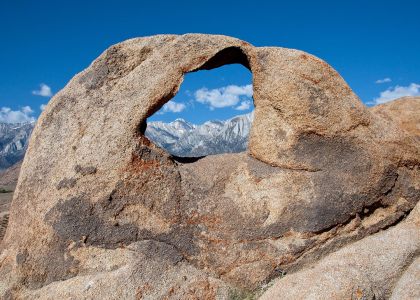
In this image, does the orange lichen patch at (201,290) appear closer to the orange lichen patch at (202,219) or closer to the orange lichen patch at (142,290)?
the orange lichen patch at (142,290)

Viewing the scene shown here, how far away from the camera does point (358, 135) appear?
11.0m

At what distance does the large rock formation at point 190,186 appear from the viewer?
9.55 metres

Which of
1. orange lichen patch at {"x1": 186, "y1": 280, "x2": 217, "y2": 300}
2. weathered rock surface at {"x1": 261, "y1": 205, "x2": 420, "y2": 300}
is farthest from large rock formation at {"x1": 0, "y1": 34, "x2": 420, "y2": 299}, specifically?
weathered rock surface at {"x1": 261, "y1": 205, "x2": 420, "y2": 300}

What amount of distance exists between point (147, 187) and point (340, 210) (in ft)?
14.9

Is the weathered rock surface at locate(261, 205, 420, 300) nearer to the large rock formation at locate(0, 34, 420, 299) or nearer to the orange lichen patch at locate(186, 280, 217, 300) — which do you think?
the large rock formation at locate(0, 34, 420, 299)

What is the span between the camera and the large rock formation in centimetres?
955

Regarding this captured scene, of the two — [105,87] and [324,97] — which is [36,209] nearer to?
[105,87]

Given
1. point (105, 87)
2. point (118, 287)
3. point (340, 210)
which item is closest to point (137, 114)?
point (105, 87)

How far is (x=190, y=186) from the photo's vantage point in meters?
10.5

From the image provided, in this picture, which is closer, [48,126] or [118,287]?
[118,287]

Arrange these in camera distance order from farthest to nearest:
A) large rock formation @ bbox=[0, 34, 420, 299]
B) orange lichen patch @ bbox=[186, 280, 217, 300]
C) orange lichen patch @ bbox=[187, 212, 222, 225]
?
orange lichen patch @ bbox=[187, 212, 222, 225] < large rock formation @ bbox=[0, 34, 420, 299] < orange lichen patch @ bbox=[186, 280, 217, 300]

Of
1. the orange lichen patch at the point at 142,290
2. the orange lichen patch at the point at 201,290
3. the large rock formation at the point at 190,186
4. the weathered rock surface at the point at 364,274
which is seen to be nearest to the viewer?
the weathered rock surface at the point at 364,274

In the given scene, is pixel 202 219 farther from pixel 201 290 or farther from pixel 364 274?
pixel 364 274

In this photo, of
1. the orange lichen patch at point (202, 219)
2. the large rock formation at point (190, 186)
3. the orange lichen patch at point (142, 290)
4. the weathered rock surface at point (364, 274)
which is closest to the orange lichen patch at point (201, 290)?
the large rock formation at point (190, 186)
